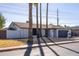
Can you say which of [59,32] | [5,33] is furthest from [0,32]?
[59,32]

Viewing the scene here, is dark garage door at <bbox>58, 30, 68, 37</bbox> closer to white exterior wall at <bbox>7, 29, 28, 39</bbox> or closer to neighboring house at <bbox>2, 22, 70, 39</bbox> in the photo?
neighboring house at <bbox>2, 22, 70, 39</bbox>

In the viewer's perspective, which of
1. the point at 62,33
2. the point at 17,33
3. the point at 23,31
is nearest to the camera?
the point at 17,33

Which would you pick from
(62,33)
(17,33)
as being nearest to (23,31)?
(17,33)

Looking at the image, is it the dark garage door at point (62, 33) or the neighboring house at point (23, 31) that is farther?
the dark garage door at point (62, 33)

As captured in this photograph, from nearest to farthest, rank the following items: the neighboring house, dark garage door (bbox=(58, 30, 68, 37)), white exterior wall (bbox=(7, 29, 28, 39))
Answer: white exterior wall (bbox=(7, 29, 28, 39)), the neighboring house, dark garage door (bbox=(58, 30, 68, 37))

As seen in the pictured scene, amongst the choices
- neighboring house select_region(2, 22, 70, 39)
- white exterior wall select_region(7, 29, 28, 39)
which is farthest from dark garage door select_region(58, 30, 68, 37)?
white exterior wall select_region(7, 29, 28, 39)

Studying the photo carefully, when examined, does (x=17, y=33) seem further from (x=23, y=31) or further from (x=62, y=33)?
(x=62, y=33)

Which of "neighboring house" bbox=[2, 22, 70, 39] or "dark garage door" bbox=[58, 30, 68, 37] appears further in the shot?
"dark garage door" bbox=[58, 30, 68, 37]

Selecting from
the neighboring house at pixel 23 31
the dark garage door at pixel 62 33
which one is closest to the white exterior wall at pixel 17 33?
the neighboring house at pixel 23 31

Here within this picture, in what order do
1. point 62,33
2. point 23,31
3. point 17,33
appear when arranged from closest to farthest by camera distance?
point 17,33, point 23,31, point 62,33

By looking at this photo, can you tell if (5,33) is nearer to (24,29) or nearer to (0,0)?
(24,29)

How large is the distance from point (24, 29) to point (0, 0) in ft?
85.8

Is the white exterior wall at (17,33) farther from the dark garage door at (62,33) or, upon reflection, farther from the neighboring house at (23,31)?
the dark garage door at (62,33)

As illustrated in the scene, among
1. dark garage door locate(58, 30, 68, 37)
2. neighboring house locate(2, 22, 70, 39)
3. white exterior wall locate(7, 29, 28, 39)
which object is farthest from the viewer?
dark garage door locate(58, 30, 68, 37)
